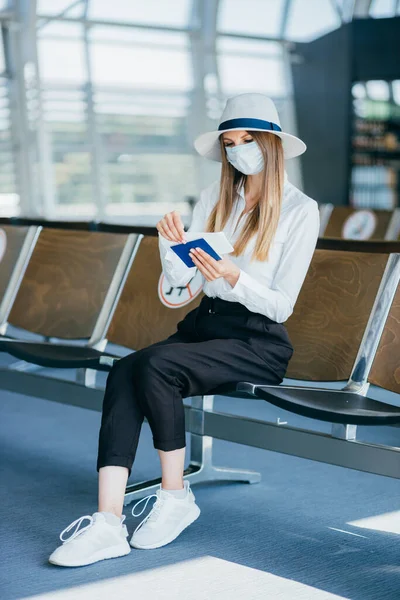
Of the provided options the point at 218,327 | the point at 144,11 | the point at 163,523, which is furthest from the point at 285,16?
the point at 163,523

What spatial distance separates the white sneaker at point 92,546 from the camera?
2449 millimetres

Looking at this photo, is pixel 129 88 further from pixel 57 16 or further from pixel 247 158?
pixel 247 158

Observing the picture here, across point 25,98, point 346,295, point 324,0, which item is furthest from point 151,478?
point 324,0

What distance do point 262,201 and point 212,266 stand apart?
0.33 metres

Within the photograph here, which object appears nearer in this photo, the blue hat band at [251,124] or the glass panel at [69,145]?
the blue hat band at [251,124]

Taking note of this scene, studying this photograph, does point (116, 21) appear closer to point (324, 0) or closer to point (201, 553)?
point (324, 0)

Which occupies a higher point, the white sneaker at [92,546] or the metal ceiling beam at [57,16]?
the metal ceiling beam at [57,16]

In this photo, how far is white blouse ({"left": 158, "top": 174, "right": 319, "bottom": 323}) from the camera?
267cm

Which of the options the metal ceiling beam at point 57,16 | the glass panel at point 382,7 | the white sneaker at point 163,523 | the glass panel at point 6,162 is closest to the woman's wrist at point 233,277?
the white sneaker at point 163,523

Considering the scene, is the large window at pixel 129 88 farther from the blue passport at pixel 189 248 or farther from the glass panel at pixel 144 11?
the blue passport at pixel 189 248

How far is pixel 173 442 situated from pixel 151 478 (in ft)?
2.65

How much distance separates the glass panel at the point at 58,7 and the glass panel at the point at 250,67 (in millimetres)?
2209

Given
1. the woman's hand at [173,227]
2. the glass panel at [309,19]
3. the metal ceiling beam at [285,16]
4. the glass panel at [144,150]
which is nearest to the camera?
the woman's hand at [173,227]

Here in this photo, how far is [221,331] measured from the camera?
2.80 meters
